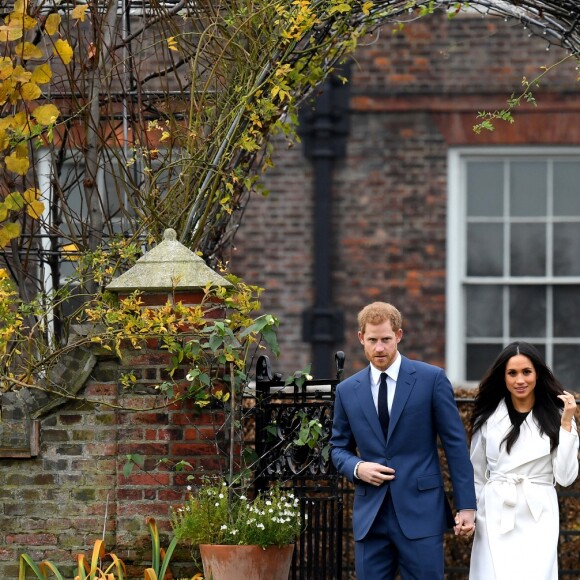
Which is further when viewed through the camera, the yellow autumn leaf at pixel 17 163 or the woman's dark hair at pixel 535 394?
the yellow autumn leaf at pixel 17 163

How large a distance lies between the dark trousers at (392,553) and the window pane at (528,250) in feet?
22.2

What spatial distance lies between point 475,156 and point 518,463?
6.65 m

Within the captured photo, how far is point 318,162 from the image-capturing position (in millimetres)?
12062

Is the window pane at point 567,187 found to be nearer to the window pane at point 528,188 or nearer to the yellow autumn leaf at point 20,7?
the window pane at point 528,188

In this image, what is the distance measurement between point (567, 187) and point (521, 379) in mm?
6644

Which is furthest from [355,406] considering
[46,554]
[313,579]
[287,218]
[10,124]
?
[287,218]

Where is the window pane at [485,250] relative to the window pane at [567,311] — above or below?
above

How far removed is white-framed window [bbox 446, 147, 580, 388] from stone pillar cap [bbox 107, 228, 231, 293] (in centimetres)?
583

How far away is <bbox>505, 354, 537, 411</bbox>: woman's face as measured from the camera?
19.0 ft

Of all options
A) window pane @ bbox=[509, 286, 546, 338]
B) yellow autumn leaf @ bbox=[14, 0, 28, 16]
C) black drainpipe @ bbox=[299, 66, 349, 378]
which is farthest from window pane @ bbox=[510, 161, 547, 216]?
yellow autumn leaf @ bbox=[14, 0, 28, 16]

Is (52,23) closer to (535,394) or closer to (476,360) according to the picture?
(535,394)

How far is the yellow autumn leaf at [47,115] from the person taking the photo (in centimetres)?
670

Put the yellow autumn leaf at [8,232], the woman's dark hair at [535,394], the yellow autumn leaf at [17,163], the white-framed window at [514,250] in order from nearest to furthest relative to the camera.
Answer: the woman's dark hair at [535,394], the yellow autumn leaf at [17,163], the yellow autumn leaf at [8,232], the white-framed window at [514,250]

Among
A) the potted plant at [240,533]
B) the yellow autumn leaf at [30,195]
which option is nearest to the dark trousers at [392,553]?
the potted plant at [240,533]
